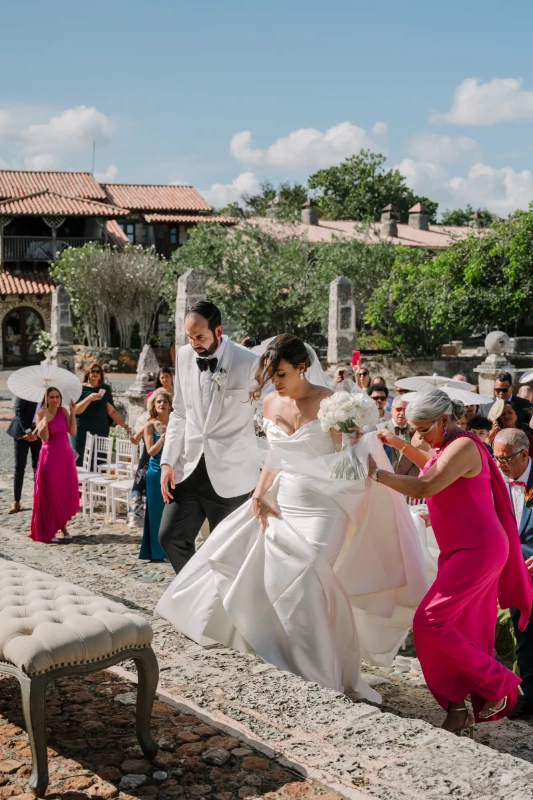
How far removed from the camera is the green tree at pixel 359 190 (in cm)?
5959

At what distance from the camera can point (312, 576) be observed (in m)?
4.51

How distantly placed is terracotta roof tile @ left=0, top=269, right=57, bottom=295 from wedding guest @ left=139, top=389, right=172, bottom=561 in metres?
30.0

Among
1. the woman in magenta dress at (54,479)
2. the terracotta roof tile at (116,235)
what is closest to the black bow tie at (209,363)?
the woman in magenta dress at (54,479)

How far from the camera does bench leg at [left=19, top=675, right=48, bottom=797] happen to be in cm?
318

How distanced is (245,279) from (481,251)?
8652 millimetres

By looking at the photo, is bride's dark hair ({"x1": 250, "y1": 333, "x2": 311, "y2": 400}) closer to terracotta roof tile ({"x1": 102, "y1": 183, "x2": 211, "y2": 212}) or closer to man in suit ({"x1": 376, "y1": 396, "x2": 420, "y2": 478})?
man in suit ({"x1": 376, "y1": 396, "x2": 420, "y2": 478})

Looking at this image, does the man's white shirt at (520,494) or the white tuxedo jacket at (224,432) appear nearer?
the man's white shirt at (520,494)

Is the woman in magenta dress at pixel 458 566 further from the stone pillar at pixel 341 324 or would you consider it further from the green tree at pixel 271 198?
the green tree at pixel 271 198

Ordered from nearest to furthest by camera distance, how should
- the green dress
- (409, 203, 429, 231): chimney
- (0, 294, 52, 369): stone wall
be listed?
the green dress < (0, 294, 52, 369): stone wall < (409, 203, 429, 231): chimney

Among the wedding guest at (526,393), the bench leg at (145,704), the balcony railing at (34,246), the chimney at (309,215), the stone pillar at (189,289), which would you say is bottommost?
the bench leg at (145,704)

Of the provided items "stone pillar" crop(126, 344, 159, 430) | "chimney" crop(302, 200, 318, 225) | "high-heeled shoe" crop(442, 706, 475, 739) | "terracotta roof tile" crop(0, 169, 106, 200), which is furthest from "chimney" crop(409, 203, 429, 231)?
"high-heeled shoe" crop(442, 706, 475, 739)

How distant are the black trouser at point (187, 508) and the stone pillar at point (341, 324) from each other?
10264 millimetres

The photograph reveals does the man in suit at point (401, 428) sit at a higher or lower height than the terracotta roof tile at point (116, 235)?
lower

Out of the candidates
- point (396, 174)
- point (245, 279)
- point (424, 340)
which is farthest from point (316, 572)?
point (396, 174)
